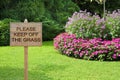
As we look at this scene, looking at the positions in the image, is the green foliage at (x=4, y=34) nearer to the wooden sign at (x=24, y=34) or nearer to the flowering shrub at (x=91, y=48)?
the flowering shrub at (x=91, y=48)

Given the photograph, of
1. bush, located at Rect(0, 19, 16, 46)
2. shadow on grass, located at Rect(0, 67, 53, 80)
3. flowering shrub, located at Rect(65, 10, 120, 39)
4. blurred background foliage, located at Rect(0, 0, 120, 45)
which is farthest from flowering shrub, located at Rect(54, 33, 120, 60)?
blurred background foliage, located at Rect(0, 0, 120, 45)

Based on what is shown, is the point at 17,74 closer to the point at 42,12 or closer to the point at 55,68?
the point at 55,68

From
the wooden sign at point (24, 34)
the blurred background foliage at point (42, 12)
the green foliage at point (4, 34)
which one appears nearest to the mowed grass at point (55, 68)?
the wooden sign at point (24, 34)

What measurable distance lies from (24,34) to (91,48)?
5.70 metres

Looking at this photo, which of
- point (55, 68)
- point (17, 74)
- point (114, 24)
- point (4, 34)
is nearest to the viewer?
point (17, 74)

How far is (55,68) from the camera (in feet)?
33.6

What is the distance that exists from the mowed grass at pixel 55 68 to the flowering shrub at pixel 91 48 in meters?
0.37

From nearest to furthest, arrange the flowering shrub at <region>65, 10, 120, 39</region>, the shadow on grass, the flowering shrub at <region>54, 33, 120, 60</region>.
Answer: the shadow on grass
the flowering shrub at <region>54, 33, 120, 60</region>
the flowering shrub at <region>65, 10, 120, 39</region>

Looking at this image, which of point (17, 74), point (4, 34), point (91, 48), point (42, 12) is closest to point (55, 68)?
point (17, 74)

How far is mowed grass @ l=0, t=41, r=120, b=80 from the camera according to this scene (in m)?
8.98

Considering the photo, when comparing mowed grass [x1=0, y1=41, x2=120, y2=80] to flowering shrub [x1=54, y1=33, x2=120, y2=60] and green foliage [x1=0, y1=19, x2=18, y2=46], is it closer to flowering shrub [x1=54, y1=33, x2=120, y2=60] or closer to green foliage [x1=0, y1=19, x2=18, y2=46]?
flowering shrub [x1=54, y1=33, x2=120, y2=60]

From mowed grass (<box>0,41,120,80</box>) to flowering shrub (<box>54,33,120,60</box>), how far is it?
0.37 meters

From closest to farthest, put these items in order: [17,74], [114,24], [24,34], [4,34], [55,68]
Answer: [24,34] < [17,74] < [55,68] < [114,24] < [4,34]

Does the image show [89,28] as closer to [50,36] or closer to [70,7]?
[50,36]
